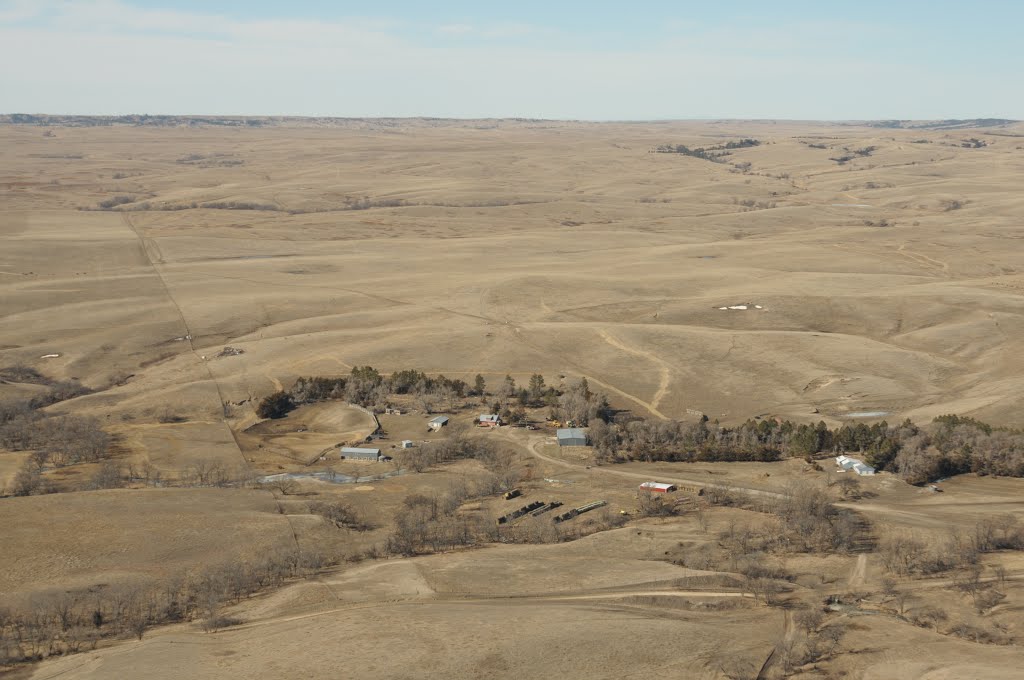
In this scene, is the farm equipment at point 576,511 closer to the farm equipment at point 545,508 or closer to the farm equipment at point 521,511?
the farm equipment at point 545,508

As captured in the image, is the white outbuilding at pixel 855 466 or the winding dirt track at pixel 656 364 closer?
the white outbuilding at pixel 855 466

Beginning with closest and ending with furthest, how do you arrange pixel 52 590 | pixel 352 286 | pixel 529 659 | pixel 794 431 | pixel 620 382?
pixel 529 659, pixel 52 590, pixel 794 431, pixel 620 382, pixel 352 286

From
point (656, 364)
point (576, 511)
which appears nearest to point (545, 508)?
point (576, 511)

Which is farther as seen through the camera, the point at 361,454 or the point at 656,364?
the point at 656,364

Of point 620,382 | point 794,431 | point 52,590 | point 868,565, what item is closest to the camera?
point 52,590

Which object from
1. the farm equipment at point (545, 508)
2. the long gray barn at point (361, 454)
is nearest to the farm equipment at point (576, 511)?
the farm equipment at point (545, 508)

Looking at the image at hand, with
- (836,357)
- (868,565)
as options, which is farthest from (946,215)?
(868,565)

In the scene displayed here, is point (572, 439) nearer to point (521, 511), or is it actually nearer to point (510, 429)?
point (510, 429)

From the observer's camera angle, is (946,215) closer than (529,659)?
Result: No

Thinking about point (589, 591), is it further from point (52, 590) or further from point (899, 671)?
point (52, 590)
